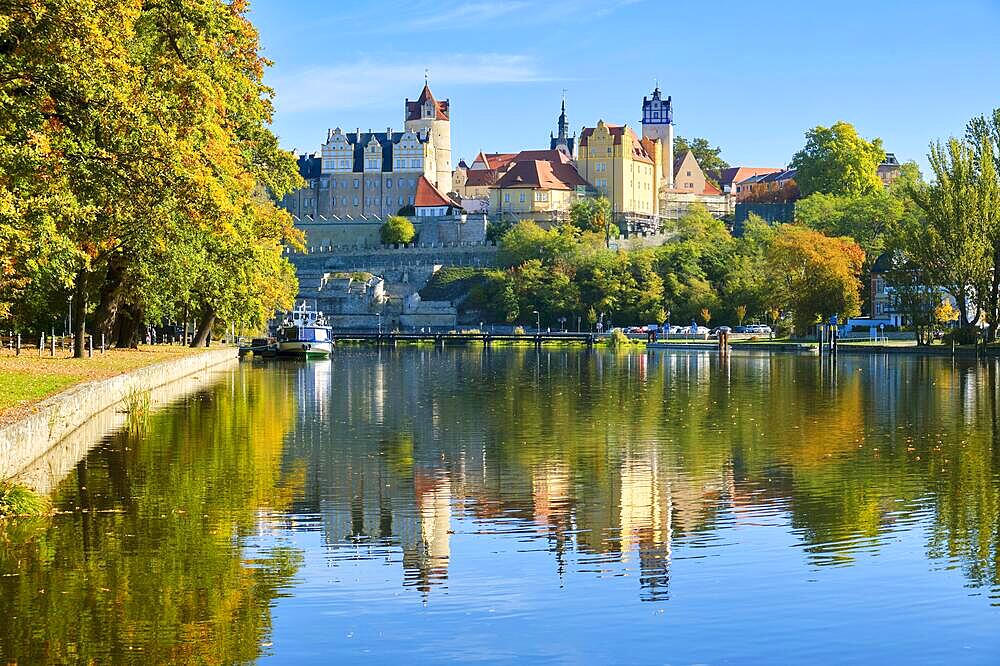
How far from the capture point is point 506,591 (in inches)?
487

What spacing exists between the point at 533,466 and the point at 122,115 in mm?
8470

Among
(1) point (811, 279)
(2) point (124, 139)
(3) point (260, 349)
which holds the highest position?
(2) point (124, 139)

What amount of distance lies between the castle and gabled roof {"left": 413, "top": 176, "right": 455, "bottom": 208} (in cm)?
104

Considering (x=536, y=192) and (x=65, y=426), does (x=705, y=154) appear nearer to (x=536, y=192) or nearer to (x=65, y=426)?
(x=536, y=192)

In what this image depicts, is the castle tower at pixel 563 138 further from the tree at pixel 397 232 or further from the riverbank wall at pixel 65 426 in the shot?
the riverbank wall at pixel 65 426

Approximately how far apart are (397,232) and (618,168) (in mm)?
23757

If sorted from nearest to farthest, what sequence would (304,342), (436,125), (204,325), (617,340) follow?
(204,325) < (304,342) < (617,340) < (436,125)

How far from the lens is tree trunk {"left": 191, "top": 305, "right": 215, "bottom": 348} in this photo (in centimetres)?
5873

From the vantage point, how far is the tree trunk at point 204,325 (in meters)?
58.7

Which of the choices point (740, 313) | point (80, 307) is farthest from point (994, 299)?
point (740, 313)

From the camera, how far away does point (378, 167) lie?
162 m

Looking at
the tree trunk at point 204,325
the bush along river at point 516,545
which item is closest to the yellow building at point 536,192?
the tree trunk at point 204,325

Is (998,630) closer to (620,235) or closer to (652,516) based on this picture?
(652,516)

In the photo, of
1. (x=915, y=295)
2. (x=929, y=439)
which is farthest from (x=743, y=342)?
(x=929, y=439)
